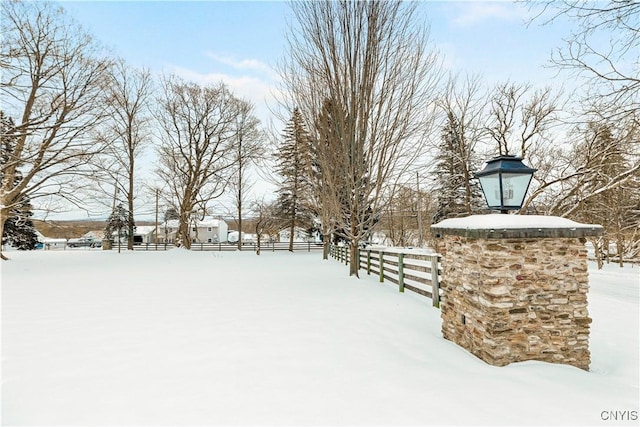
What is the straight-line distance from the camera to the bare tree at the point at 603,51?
5.63 m

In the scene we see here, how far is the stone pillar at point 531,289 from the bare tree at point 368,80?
5.31 metres

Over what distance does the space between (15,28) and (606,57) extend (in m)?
18.5

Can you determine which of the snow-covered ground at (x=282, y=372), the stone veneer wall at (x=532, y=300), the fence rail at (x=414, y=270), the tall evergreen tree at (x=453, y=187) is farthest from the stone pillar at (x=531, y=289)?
the tall evergreen tree at (x=453, y=187)

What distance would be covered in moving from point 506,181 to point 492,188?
0.16 metres

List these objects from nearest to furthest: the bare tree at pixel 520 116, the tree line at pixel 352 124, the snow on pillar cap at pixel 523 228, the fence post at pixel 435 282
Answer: the snow on pillar cap at pixel 523 228, the fence post at pixel 435 282, the tree line at pixel 352 124, the bare tree at pixel 520 116

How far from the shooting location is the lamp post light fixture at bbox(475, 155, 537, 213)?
3584mm

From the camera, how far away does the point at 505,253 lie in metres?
3.14

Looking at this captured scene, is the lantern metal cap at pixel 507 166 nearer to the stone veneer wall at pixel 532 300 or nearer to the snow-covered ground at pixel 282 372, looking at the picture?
the stone veneer wall at pixel 532 300

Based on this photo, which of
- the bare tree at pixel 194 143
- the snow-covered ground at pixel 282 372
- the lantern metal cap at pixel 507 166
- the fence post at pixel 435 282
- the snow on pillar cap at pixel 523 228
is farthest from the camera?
the bare tree at pixel 194 143

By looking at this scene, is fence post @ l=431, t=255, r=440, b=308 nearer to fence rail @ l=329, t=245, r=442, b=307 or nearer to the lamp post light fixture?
fence rail @ l=329, t=245, r=442, b=307

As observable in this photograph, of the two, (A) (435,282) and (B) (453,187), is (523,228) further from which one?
(B) (453,187)

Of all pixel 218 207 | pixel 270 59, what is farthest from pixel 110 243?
pixel 270 59

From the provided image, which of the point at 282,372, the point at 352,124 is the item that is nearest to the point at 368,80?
the point at 352,124

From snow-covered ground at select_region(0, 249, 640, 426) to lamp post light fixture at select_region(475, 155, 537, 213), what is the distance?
1755 millimetres
